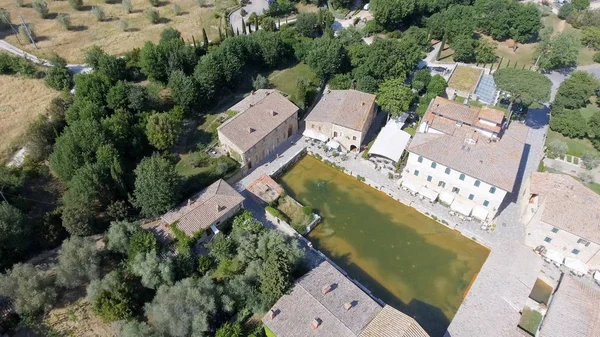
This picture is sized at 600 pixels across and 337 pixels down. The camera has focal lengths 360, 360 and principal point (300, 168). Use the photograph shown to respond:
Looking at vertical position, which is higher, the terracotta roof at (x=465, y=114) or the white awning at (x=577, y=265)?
the terracotta roof at (x=465, y=114)

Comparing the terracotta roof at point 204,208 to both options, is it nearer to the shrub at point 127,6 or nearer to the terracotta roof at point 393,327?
the terracotta roof at point 393,327

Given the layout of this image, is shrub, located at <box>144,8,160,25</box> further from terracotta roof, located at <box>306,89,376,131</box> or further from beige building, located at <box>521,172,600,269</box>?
beige building, located at <box>521,172,600,269</box>

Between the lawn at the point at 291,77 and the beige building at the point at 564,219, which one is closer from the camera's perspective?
the beige building at the point at 564,219

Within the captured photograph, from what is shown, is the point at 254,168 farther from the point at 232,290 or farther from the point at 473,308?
the point at 473,308

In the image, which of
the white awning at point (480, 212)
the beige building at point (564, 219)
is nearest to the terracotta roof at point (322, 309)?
the white awning at point (480, 212)

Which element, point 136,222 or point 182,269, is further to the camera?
point 136,222

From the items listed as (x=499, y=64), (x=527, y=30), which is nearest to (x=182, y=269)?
(x=499, y=64)

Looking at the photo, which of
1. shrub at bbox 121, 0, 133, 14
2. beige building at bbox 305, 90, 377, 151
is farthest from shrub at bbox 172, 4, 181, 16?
beige building at bbox 305, 90, 377, 151
